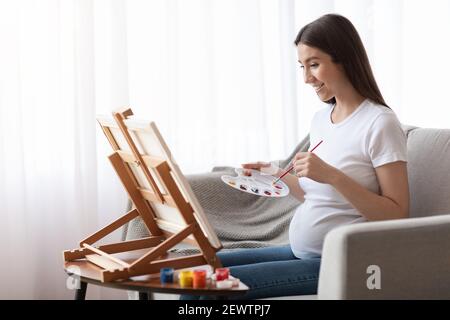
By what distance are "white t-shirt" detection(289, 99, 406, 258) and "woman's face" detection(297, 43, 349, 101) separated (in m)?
0.08

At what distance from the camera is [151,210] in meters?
2.08

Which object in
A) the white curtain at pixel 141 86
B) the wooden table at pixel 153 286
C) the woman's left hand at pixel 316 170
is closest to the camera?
the wooden table at pixel 153 286

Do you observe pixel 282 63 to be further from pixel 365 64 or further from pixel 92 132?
pixel 365 64

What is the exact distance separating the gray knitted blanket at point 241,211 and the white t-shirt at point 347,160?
56cm

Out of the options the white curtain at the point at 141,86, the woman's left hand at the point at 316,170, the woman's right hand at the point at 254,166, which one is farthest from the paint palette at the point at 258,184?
the white curtain at the point at 141,86

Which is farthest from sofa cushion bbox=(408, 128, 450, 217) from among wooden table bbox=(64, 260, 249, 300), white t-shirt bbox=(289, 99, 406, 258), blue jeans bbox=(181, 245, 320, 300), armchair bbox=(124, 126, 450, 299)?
wooden table bbox=(64, 260, 249, 300)

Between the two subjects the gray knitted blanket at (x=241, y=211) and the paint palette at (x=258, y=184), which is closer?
the paint palette at (x=258, y=184)

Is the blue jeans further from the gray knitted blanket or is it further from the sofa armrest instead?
the gray knitted blanket

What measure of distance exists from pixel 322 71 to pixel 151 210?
57 cm

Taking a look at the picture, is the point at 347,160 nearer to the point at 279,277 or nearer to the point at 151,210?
the point at 279,277

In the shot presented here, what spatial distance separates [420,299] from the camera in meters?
1.84

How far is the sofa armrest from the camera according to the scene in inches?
67.7

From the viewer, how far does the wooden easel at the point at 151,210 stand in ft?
5.69

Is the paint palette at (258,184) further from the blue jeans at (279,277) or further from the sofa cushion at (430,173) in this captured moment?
the sofa cushion at (430,173)
